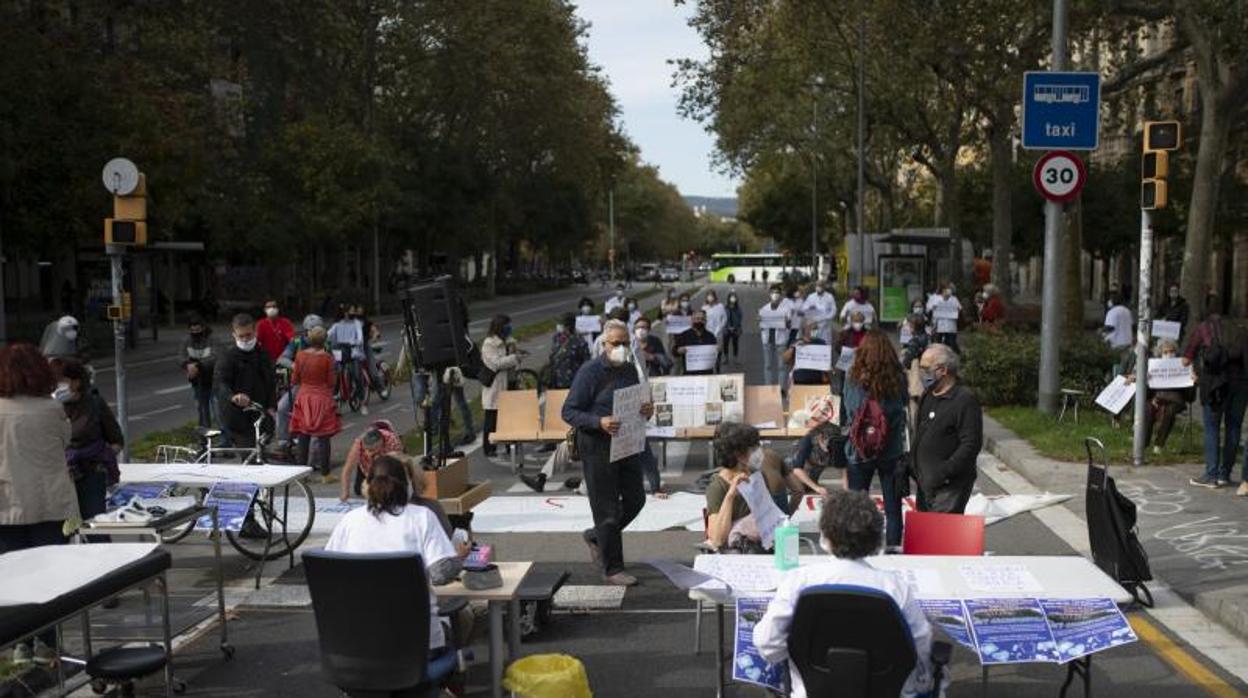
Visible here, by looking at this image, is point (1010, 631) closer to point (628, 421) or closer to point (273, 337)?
point (628, 421)

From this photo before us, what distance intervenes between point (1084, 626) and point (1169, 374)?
873 cm

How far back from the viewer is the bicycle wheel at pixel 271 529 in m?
9.02

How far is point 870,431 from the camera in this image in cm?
844

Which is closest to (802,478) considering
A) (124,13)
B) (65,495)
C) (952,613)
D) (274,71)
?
(952,613)

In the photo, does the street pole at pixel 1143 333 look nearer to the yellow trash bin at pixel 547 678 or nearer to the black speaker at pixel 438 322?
the black speaker at pixel 438 322

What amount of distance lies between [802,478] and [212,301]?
41634mm

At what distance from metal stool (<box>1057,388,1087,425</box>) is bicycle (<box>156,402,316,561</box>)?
966cm

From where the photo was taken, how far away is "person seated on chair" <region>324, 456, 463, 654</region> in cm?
551

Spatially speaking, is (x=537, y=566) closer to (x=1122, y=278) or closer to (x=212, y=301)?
(x=212, y=301)

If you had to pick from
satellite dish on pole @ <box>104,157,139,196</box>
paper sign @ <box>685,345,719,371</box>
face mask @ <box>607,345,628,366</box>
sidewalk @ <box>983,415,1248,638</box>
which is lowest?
sidewalk @ <box>983,415,1248,638</box>

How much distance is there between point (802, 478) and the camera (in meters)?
8.99

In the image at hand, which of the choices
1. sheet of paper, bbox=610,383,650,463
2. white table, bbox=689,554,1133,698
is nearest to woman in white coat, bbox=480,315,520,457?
sheet of paper, bbox=610,383,650,463

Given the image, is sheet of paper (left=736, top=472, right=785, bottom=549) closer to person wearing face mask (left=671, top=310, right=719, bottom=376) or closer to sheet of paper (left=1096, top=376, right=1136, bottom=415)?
sheet of paper (left=1096, top=376, right=1136, bottom=415)

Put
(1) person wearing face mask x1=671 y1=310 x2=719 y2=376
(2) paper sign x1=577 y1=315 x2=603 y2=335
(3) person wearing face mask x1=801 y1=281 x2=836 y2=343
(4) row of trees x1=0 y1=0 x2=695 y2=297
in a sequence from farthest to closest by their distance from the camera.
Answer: (4) row of trees x1=0 y1=0 x2=695 y2=297, (3) person wearing face mask x1=801 y1=281 x2=836 y2=343, (2) paper sign x1=577 y1=315 x2=603 y2=335, (1) person wearing face mask x1=671 y1=310 x2=719 y2=376
